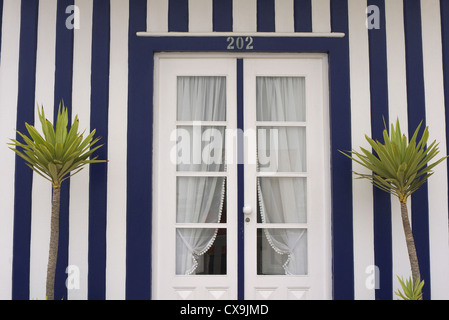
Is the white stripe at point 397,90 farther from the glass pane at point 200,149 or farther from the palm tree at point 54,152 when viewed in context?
the palm tree at point 54,152

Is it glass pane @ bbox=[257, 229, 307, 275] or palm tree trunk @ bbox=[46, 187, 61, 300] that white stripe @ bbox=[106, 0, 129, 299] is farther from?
glass pane @ bbox=[257, 229, 307, 275]

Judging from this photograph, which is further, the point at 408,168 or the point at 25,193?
the point at 25,193

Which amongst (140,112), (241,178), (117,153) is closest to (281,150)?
(241,178)

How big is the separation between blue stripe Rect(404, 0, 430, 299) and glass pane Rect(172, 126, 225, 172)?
55.2 inches

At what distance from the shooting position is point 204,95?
3.91 meters

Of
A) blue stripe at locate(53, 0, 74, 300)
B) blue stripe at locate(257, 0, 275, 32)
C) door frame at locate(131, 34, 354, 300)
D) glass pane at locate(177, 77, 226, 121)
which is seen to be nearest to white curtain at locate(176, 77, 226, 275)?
glass pane at locate(177, 77, 226, 121)

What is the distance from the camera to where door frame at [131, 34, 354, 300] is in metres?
3.70

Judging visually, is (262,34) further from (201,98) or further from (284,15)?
(201,98)

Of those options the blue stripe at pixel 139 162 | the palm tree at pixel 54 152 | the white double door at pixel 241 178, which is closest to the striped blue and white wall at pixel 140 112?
the blue stripe at pixel 139 162

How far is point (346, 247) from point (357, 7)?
1783 mm

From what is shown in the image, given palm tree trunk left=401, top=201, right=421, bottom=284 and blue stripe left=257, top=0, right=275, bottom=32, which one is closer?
palm tree trunk left=401, top=201, right=421, bottom=284
